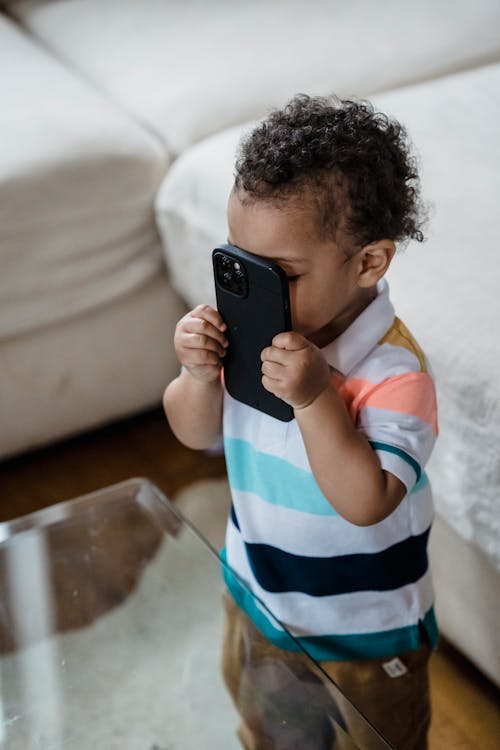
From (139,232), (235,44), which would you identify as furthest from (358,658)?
(235,44)

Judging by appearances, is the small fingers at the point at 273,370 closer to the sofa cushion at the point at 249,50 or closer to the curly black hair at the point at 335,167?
the curly black hair at the point at 335,167

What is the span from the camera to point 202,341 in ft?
2.43

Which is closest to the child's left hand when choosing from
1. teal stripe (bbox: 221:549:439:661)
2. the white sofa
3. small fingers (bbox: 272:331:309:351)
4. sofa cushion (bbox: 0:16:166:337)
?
small fingers (bbox: 272:331:309:351)

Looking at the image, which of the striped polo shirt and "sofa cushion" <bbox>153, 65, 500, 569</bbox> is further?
"sofa cushion" <bbox>153, 65, 500, 569</bbox>

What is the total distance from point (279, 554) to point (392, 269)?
13.5 inches

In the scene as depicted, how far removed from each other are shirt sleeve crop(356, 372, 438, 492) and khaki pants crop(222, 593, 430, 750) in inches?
6.7

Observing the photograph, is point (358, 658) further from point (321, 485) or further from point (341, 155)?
point (341, 155)

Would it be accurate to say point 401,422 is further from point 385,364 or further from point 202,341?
point 202,341

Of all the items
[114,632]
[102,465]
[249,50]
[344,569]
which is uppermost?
[249,50]

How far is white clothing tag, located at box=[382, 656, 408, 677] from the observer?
2.70 feet

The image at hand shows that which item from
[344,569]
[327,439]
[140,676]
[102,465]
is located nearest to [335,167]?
[327,439]

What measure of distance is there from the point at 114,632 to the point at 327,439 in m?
0.32

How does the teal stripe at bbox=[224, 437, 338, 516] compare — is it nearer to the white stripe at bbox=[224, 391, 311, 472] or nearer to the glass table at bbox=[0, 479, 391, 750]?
the white stripe at bbox=[224, 391, 311, 472]

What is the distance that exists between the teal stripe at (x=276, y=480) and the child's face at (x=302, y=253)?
98 millimetres
